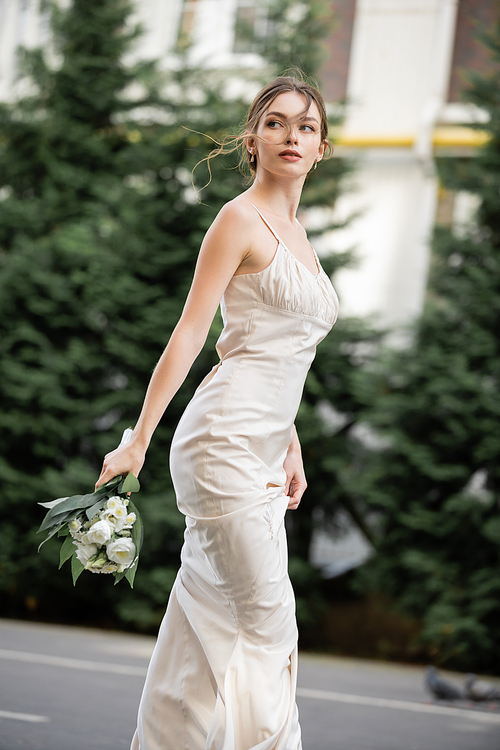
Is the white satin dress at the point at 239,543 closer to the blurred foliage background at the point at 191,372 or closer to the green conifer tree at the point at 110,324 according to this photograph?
the blurred foliage background at the point at 191,372

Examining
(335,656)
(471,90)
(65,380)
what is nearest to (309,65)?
(471,90)

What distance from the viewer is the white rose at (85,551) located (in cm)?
228

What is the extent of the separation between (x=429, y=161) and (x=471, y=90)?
89.5 inches

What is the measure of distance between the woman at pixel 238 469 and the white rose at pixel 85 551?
0.21 m

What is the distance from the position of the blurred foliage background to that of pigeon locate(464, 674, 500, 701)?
1.44 metres

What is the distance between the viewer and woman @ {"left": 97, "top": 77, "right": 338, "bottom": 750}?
2.20 metres

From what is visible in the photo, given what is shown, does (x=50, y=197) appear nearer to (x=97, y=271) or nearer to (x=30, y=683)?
(x=97, y=271)

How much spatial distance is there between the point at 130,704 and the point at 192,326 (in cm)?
302

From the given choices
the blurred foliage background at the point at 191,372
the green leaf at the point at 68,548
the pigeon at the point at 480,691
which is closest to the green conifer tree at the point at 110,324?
the blurred foliage background at the point at 191,372

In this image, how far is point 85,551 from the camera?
2279mm

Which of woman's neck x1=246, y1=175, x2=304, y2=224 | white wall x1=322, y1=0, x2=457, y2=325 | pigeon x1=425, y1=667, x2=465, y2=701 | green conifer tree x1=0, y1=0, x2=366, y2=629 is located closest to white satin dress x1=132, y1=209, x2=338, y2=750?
woman's neck x1=246, y1=175, x2=304, y2=224

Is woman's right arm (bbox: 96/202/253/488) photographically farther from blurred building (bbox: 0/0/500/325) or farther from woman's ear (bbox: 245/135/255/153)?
blurred building (bbox: 0/0/500/325)

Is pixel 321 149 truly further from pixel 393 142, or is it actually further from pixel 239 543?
pixel 393 142

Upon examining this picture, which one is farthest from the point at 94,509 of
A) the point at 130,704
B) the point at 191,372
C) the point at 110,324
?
the point at 110,324
